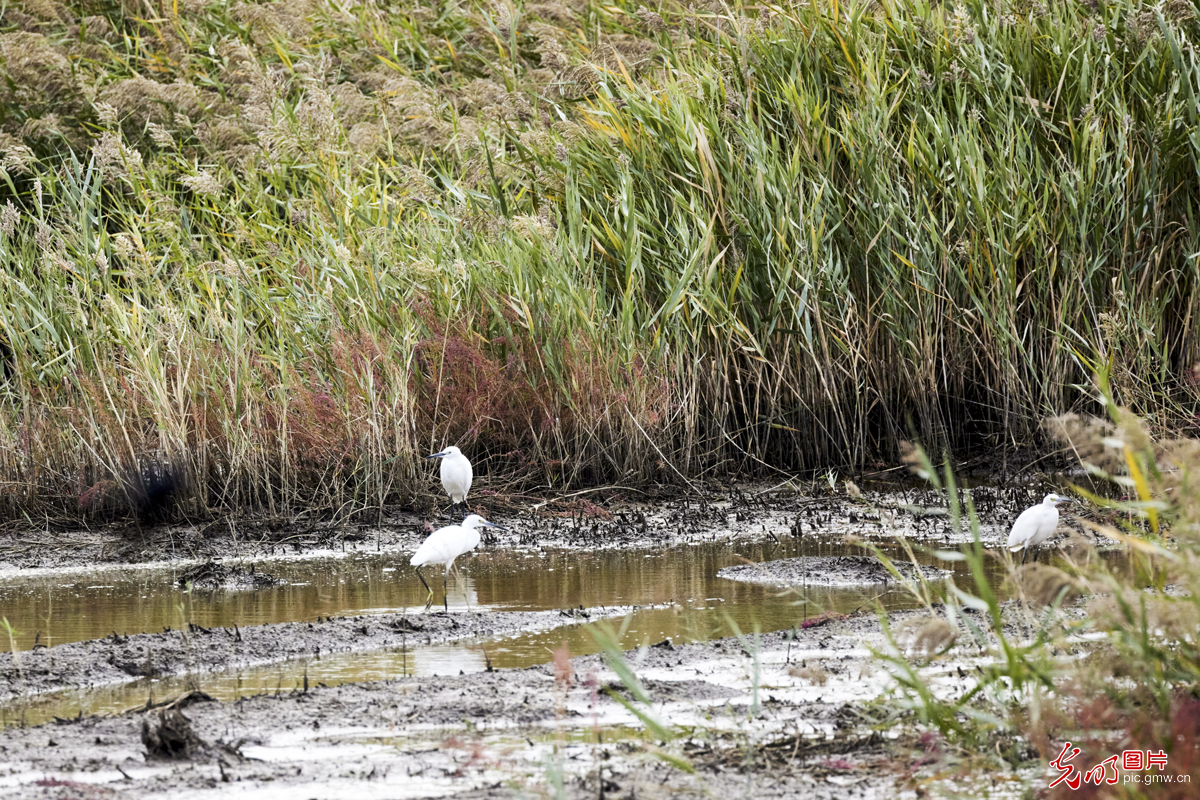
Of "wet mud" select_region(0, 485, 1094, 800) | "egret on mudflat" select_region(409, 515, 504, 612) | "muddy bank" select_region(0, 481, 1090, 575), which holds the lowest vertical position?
"muddy bank" select_region(0, 481, 1090, 575)

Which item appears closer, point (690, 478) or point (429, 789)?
point (429, 789)

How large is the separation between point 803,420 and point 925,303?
942 millimetres

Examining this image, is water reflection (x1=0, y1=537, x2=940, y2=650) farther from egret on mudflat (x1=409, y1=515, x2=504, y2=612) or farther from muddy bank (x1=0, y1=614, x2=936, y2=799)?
muddy bank (x1=0, y1=614, x2=936, y2=799)

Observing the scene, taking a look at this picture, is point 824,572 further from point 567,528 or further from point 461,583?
point 567,528

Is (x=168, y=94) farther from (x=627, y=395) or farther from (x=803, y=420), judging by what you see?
(x=803, y=420)

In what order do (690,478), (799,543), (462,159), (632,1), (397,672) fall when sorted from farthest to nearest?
(632,1) < (462,159) < (690,478) < (799,543) < (397,672)

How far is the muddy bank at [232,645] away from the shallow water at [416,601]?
0.09 meters

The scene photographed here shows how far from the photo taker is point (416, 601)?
5.01 metres

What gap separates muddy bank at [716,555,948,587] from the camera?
504 cm

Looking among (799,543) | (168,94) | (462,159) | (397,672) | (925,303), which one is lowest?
(799,543)

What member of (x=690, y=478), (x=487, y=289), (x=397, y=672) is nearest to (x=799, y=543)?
(x=690, y=478)

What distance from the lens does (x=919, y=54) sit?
740 cm

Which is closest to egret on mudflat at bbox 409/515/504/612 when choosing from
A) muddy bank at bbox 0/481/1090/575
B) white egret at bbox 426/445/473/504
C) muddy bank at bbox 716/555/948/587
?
white egret at bbox 426/445/473/504

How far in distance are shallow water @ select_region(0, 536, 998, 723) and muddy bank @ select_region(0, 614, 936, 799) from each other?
27 centimetres
